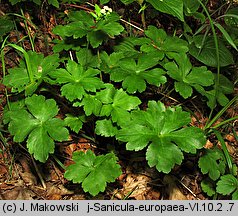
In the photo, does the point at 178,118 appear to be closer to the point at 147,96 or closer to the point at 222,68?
the point at 147,96

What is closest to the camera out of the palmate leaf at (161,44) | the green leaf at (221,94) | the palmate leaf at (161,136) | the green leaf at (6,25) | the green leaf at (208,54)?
the palmate leaf at (161,136)

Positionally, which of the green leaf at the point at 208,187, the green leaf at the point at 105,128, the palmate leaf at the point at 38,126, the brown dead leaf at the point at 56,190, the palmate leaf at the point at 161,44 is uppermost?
the palmate leaf at the point at 161,44

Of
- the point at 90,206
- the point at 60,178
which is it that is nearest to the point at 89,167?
the point at 90,206

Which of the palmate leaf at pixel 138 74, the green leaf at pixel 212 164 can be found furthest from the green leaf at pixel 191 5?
the green leaf at pixel 212 164

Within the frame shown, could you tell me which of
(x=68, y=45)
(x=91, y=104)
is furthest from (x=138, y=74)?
(x=68, y=45)

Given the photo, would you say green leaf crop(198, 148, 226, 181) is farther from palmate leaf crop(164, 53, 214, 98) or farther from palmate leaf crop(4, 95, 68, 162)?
palmate leaf crop(4, 95, 68, 162)

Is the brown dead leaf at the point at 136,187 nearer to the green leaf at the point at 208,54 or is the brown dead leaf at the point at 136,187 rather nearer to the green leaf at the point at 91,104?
the green leaf at the point at 91,104

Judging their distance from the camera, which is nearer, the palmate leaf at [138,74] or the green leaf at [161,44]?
the palmate leaf at [138,74]
